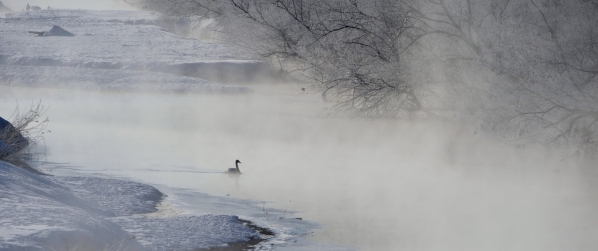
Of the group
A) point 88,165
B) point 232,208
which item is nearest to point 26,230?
point 232,208

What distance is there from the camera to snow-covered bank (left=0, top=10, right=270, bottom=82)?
20.3m

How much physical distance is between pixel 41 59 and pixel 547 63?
1434 centimetres

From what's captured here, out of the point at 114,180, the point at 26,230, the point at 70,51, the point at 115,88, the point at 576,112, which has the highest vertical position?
the point at 70,51

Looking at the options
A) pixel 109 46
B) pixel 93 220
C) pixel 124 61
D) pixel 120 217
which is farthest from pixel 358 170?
pixel 109 46

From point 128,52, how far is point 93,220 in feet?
55.3

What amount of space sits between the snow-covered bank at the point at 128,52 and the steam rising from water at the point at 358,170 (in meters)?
4.71

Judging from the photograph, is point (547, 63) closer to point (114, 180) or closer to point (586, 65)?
point (586, 65)

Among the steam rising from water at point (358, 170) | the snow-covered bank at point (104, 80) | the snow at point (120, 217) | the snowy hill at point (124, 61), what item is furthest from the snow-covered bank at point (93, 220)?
the snowy hill at point (124, 61)

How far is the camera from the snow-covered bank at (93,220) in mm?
5031

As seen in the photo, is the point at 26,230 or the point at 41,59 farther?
the point at 41,59

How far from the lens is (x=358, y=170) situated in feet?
31.3

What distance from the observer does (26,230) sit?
492 cm

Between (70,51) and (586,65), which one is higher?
(70,51)

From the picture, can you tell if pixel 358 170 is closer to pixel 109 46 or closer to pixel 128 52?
pixel 128 52
